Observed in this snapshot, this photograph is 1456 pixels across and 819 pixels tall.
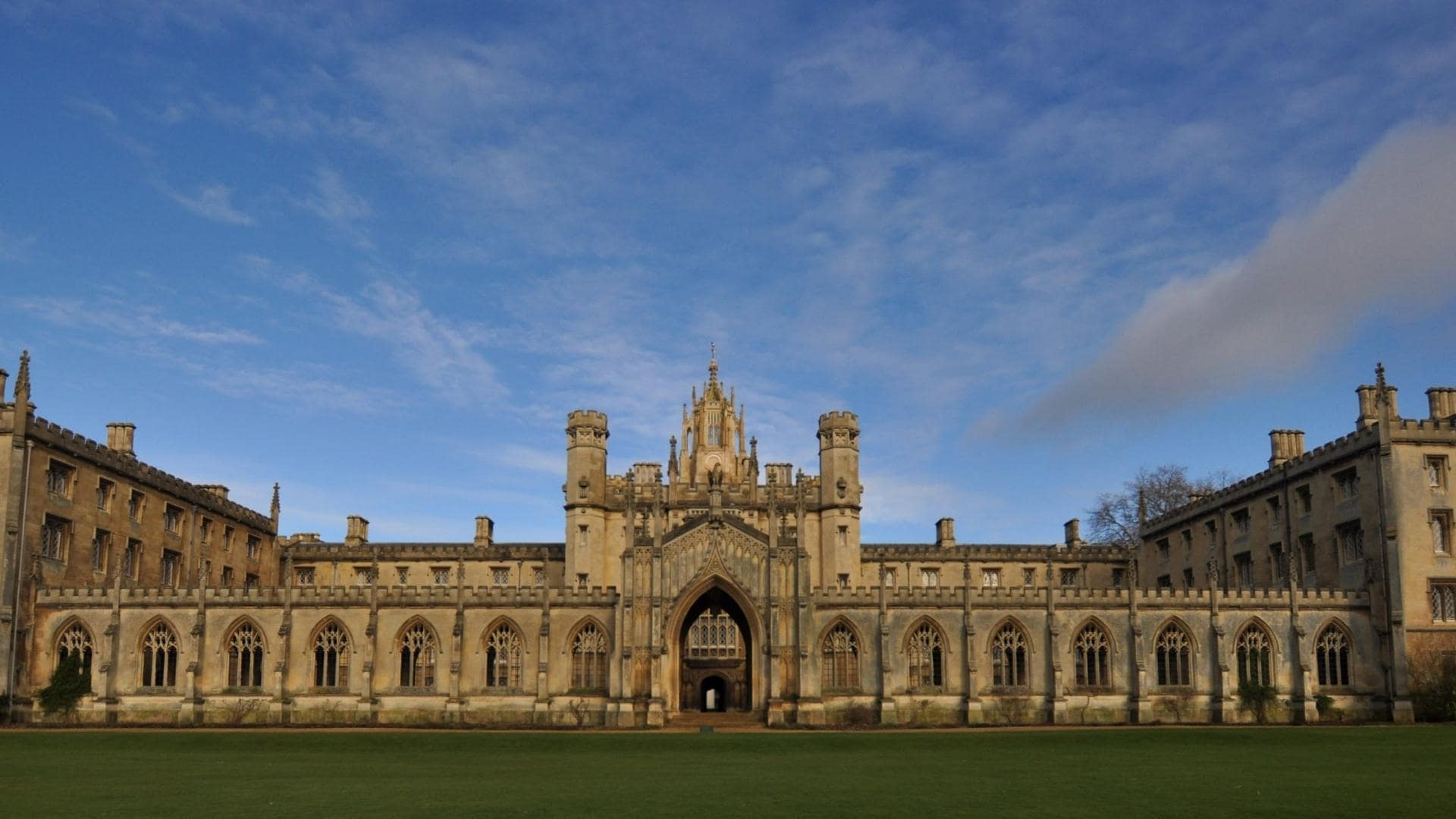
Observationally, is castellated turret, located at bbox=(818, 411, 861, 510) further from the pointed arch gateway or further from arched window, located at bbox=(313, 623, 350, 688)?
arched window, located at bbox=(313, 623, 350, 688)

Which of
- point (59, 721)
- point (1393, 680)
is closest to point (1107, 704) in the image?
point (1393, 680)

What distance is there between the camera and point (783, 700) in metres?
49.9

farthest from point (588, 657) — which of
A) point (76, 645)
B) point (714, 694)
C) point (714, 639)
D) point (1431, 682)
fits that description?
point (1431, 682)

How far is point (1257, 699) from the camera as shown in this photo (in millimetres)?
50656

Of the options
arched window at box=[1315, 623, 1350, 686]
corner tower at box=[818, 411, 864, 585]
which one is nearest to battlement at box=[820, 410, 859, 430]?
corner tower at box=[818, 411, 864, 585]

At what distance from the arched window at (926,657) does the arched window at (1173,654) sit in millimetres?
8397

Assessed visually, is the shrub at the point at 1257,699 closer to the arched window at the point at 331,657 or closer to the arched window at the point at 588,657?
the arched window at the point at 588,657

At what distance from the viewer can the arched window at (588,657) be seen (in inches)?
2034

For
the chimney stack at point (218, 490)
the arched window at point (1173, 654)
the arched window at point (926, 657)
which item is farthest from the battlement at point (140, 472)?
the arched window at point (1173, 654)

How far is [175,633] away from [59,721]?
4976 mm

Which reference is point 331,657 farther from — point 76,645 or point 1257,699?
point 1257,699

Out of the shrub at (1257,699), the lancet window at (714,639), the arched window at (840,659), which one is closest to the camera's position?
the shrub at (1257,699)

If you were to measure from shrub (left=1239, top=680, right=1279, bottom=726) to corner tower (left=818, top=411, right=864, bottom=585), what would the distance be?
774 inches

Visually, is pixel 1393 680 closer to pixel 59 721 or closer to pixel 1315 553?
pixel 1315 553
